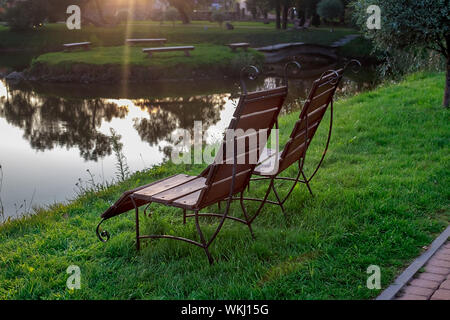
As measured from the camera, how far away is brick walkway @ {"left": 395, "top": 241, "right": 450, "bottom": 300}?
325 centimetres

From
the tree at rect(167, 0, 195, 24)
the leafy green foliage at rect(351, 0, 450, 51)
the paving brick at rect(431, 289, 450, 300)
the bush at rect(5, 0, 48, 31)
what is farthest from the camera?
the tree at rect(167, 0, 195, 24)

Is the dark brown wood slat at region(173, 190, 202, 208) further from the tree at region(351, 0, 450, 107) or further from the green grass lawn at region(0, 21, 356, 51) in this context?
the green grass lawn at region(0, 21, 356, 51)

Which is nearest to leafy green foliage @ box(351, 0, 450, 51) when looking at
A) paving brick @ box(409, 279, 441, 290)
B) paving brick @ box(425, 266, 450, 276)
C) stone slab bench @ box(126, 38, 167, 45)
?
paving brick @ box(425, 266, 450, 276)

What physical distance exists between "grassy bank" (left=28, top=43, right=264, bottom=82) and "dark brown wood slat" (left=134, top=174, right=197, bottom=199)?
20747 mm

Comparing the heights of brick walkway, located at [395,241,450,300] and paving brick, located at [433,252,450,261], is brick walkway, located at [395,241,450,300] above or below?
below

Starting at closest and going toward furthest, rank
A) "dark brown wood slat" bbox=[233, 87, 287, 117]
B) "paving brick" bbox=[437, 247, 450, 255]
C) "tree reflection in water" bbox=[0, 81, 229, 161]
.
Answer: "dark brown wood slat" bbox=[233, 87, 287, 117] → "paving brick" bbox=[437, 247, 450, 255] → "tree reflection in water" bbox=[0, 81, 229, 161]

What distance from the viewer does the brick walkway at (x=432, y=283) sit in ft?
10.7

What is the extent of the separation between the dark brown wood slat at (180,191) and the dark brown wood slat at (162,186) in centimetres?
5

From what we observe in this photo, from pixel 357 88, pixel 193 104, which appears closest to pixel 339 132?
pixel 193 104

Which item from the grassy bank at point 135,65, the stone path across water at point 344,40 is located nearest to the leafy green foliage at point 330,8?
the stone path across water at point 344,40

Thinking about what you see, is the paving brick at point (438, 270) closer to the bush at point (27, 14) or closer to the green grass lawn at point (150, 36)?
the green grass lawn at point (150, 36)

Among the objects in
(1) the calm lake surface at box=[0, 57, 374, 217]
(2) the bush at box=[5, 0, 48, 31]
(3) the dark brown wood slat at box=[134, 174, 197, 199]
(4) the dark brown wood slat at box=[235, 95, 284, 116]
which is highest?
(2) the bush at box=[5, 0, 48, 31]

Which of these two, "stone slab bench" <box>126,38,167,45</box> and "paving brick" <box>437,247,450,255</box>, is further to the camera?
"stone slab bench" <box>126,38,167,45</box>

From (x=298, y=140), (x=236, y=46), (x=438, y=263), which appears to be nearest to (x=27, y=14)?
(x=236, y=46)
